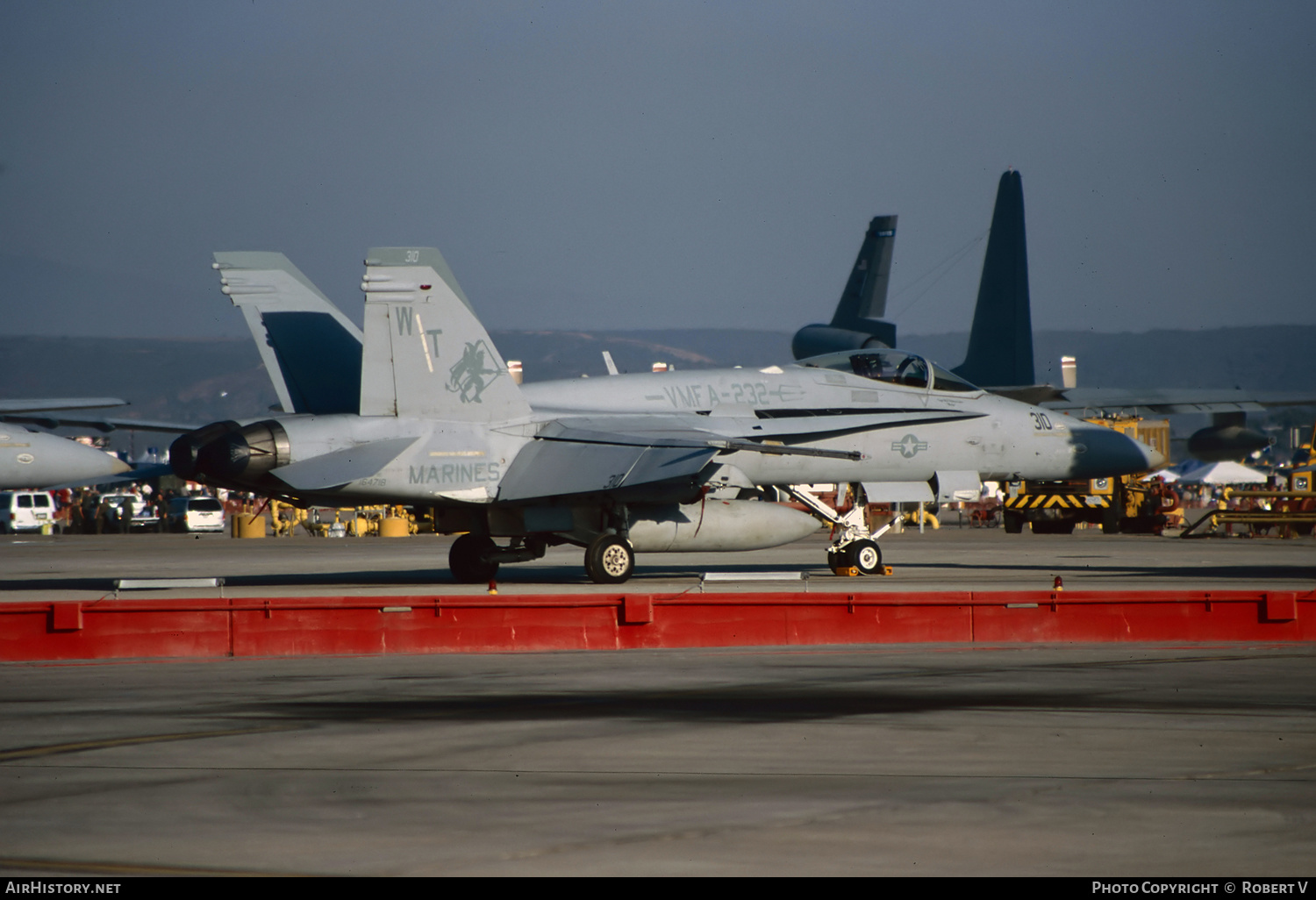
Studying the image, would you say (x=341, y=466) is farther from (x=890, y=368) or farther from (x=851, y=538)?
(x=890, y=368)

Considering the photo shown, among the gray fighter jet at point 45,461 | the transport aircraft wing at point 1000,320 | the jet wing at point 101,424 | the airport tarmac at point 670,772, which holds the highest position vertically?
the transport aircraft wing at point 1000,320

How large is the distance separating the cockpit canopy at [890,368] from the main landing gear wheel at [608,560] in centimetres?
451

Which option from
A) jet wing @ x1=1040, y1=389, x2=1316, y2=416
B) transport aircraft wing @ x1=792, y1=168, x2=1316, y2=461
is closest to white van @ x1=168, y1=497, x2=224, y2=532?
transport aircraft wing @ x1=792, y1=168, x2=1316, y2=461

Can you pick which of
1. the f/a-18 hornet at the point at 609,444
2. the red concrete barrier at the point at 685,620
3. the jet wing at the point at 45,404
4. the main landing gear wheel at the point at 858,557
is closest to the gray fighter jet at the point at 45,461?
the jet wing at the point at 45,404

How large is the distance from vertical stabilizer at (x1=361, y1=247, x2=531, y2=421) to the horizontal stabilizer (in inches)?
22.1

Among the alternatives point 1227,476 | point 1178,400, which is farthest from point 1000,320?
point 1227,476

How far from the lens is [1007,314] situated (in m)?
57.3

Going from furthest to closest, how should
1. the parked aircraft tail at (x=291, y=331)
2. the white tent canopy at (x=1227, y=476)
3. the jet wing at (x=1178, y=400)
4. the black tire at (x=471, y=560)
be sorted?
the white tent canopy at (x=1227, y=476)
the jet wing at (x=1178, y=400)
the parked aircraft tail at (x=291, y=331)
the black tire at (x=471, y=560)

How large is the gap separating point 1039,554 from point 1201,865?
23791 mm

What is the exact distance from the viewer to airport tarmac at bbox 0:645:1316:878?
5012mm

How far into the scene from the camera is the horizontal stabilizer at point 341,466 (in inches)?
680

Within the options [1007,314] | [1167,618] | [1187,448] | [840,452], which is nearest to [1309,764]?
[1167,618]

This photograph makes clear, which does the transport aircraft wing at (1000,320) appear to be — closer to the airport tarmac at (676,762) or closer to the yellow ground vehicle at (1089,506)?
the yellow ground vehicle at (1089,506)
